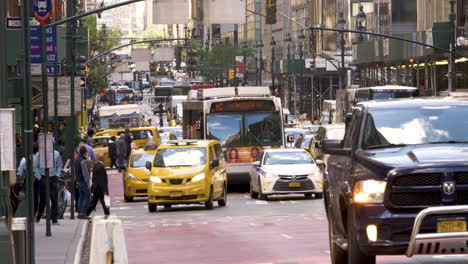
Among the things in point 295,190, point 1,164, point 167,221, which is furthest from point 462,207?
point 295,190

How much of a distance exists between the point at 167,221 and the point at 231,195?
41.5 ft

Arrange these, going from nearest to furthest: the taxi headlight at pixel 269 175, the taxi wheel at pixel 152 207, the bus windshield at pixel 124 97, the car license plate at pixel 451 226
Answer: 1. the car license plate at pixel 451 226
2. the taxi wheel at pixel 152 207
3. the taxi headlight at pixel 269 175
4. the bus windshield at pixel 124 97

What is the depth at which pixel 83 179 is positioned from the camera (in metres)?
31.9

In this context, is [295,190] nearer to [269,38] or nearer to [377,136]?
[377,136]

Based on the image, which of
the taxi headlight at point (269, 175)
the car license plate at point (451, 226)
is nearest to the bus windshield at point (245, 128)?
the taxi headlight at point (269, 175)

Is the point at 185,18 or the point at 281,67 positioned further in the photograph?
the point at 281,67

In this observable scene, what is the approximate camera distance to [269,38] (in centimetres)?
16625

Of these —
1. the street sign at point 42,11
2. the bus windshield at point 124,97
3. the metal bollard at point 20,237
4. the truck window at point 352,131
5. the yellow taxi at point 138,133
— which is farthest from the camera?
the bus windshield at point 124,97

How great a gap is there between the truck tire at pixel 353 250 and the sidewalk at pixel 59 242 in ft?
20.5

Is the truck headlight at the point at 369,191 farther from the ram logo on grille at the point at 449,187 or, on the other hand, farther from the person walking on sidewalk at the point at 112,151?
the person walking on sidewalk at the point at 112,151

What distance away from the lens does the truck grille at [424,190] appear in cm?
1271

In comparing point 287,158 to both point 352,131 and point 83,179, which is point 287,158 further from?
point 352,131

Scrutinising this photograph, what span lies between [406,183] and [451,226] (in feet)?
2.02

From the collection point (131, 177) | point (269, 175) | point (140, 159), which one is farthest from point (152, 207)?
point (140, 159)
